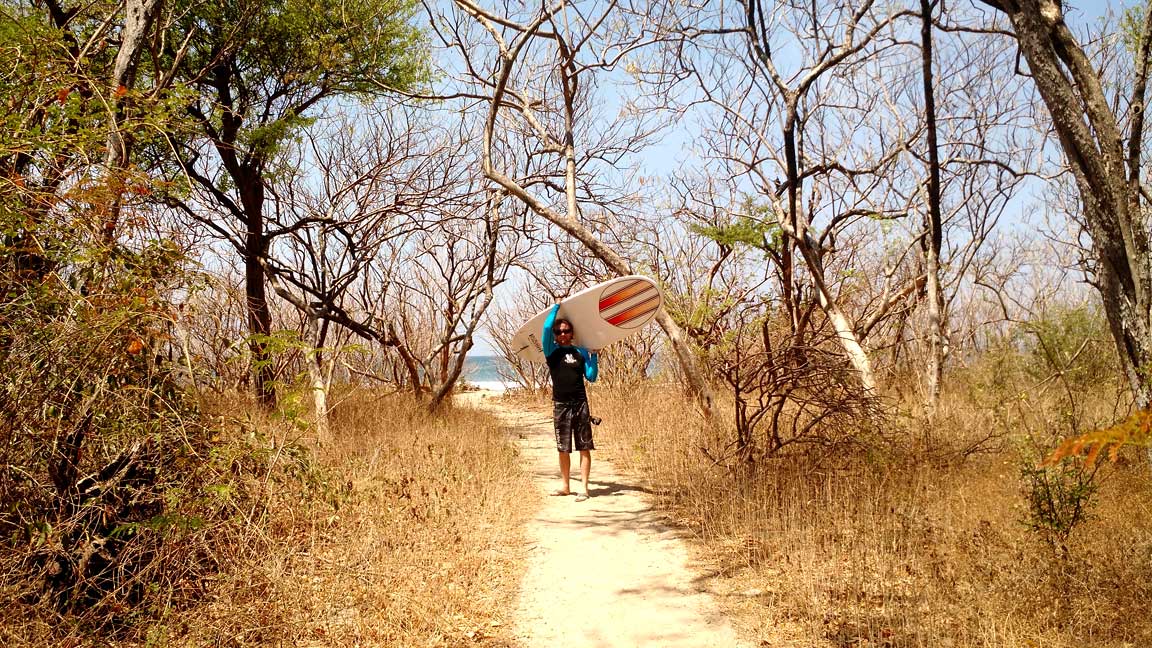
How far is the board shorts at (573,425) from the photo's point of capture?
7.27m

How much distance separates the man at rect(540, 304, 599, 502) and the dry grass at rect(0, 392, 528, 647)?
0.70 meters

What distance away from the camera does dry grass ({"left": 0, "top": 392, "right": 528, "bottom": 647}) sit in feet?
11.9

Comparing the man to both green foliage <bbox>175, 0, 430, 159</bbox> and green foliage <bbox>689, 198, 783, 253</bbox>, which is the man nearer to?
green foliage <bbox>689, 198, 783, 253</bbox>

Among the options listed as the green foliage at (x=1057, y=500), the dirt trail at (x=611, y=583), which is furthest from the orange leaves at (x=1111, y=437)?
the green foliage at (x=1057, y=500)

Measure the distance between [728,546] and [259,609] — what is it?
3176 mm

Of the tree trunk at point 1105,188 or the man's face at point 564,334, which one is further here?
the man's face at point 564,334

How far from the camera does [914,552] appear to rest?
15.3 feet

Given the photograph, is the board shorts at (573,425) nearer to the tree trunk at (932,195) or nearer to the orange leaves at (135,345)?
the tree trunk at (932,195)

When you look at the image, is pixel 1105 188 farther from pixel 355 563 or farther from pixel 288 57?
pixel 288 57

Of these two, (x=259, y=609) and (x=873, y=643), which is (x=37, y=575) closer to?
(x=259, y=609)

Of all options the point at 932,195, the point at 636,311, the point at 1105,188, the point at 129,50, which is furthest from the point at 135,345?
the point at 932,195

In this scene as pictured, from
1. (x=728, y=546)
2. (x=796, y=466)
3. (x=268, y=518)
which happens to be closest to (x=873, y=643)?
(x=728, y=546)

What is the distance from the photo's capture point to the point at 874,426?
652 centimetres

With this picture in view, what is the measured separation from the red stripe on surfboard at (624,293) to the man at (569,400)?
3.04 ft
